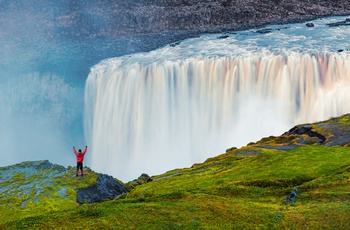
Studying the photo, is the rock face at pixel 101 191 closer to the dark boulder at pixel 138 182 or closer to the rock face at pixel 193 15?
the dark boulder at pixel 138 182

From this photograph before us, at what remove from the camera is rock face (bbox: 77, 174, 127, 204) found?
88.1 ft

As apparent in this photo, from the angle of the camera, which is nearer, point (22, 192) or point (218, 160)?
point (22, 192)

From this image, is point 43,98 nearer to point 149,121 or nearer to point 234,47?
point 149,121

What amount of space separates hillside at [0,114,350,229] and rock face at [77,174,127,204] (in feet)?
0.88

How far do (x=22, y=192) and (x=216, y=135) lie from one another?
3481cm

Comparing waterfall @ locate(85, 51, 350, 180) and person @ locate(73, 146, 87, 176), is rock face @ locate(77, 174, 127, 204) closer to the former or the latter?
person @ locate(73, 146, 87, 176)

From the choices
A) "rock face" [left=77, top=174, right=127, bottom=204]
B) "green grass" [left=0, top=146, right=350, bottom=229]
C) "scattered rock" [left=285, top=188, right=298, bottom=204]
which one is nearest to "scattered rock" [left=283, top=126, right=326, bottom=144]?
"green grass" [left=0, top=146, right=350, bottom=229]

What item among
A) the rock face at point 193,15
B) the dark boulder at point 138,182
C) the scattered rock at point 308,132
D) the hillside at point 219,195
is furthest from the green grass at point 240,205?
the rock face at point 193,15

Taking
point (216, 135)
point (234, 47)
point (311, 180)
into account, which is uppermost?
point (234, 47)

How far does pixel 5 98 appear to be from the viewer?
72688 millimetres

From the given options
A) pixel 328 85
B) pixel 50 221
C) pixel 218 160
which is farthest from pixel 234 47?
pixel 50 221

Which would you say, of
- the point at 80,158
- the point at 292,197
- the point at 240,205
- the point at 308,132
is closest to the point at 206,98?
the point at 308,132

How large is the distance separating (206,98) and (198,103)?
5.13 ft

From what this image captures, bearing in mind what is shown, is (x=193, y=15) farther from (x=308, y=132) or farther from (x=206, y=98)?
(x=308, y=132)
